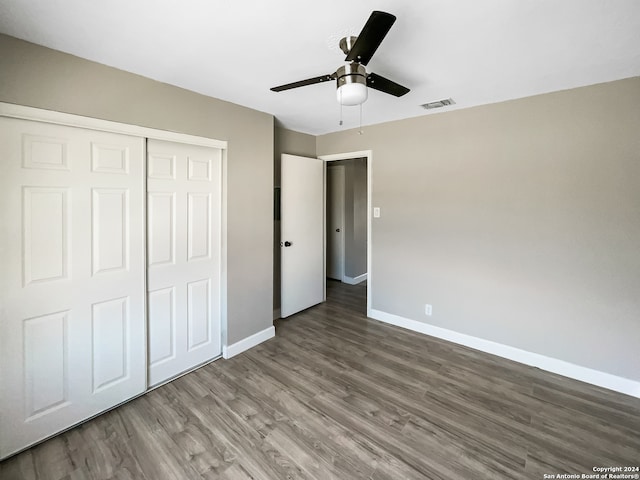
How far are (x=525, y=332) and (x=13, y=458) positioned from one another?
3908 mm

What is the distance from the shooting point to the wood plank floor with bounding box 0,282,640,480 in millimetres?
1661

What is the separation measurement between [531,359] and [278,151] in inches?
138

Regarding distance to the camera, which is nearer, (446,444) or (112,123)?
(446,444)

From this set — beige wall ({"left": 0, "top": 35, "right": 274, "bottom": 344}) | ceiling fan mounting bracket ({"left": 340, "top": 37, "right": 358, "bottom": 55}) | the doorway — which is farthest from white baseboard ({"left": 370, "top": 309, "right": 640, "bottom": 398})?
ceiling fan mounting bracket ({"left": 340, "top": 37, "right": 358, "bottom": 55})

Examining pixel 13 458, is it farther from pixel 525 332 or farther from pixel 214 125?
pixel 525 332

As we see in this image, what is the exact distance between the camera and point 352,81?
161 cm

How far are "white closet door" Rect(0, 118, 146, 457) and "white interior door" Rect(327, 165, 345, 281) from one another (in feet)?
12.3

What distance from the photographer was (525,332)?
2.75m

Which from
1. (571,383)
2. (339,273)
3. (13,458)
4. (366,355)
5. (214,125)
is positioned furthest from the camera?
(339,273)

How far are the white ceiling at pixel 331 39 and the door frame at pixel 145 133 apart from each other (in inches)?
15.4

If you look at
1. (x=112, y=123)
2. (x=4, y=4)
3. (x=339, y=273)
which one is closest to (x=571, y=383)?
→ (x=339, y=273)

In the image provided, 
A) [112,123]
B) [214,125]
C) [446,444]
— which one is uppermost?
[214,125]

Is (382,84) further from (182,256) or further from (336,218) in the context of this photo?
(336,218)

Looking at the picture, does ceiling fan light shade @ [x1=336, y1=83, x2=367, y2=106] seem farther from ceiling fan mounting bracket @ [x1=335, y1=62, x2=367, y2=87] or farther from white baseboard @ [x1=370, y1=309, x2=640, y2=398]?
white baseboard @ [x1=370, y1=309, x2=640, y2=398]
